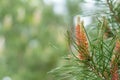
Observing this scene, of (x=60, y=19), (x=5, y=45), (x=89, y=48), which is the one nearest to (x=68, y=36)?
(x=89, y=48)

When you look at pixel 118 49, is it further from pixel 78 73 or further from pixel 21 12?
pixel 21 12

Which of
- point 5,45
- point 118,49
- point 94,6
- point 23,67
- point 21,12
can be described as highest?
point 21,12

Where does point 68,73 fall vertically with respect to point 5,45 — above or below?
below

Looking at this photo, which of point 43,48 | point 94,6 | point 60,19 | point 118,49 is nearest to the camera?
point 118,49

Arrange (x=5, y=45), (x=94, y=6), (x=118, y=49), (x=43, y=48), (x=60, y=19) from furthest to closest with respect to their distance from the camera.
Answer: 1. (x=60, y=19)
2. (x=5, y=45)
3. (x=43, y=48)
4. (x=94, y=6)
5. (x=118, y=49)
